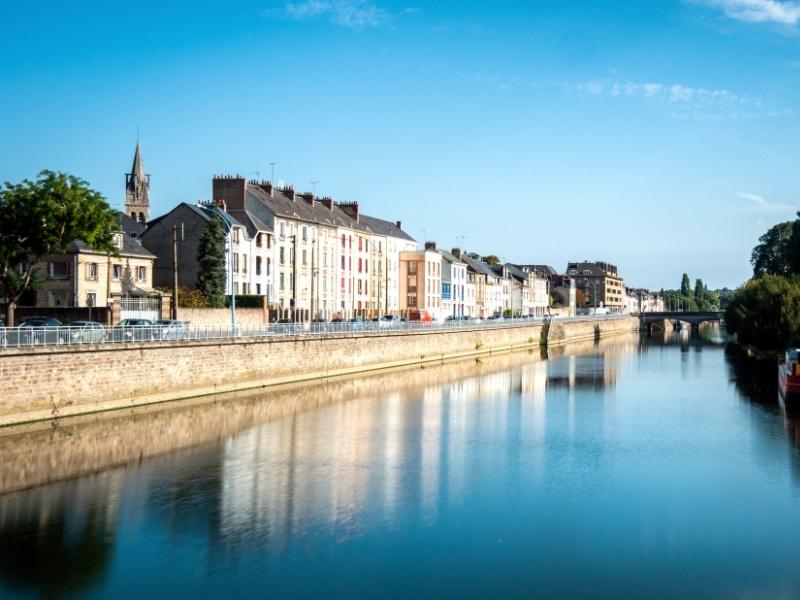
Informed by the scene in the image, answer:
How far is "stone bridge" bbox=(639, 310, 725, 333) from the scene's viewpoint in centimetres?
14850

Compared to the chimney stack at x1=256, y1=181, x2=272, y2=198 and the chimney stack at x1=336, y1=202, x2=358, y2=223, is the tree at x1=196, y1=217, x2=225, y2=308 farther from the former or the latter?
the chimney stack at x1=336, y1=202, x2=358, y2=223

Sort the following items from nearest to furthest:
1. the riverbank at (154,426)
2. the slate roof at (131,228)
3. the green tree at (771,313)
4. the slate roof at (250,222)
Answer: the riverbank at (154,426), the slate roof at (131,228), the slate roof at (250,222), the green tree at (771,313)

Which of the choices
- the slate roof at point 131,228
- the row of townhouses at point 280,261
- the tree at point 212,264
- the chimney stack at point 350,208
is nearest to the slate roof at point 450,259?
the row of townhouses at point 280,261

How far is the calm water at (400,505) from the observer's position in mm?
17312

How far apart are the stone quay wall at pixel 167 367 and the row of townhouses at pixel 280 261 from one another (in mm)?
6772

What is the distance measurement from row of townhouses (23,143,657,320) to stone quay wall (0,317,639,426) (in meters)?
6.77

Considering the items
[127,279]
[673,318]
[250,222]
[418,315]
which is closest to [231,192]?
[250,222]

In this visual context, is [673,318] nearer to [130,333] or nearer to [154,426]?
[130,333]

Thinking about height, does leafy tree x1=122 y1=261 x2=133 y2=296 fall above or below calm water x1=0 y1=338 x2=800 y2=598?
above

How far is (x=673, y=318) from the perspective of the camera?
513ft

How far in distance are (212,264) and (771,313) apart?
50673mm

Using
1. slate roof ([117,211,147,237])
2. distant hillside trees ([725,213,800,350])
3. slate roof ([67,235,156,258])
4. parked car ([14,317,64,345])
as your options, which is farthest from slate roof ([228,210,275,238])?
distant hillside trees ([725,213,800,350])

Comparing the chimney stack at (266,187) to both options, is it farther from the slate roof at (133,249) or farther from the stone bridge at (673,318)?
the stone bridge at (673,318)

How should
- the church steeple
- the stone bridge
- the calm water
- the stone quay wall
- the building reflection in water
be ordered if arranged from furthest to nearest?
1. the stone bridge
2. the church steeple
3. the stone quay wall
4. the building reflection in water
5. the calm water
